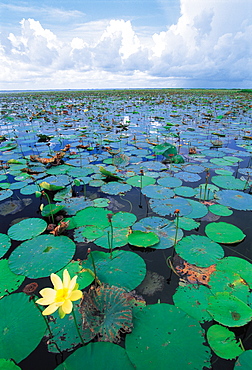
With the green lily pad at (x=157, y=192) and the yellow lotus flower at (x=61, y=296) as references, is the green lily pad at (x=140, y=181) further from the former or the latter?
the yellow lotus flower at (x=61, y=296)

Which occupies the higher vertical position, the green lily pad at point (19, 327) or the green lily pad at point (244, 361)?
the green lily pad at point (244, 361)

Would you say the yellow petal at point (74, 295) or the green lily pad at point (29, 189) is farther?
the green lily pad at point (29, 189)

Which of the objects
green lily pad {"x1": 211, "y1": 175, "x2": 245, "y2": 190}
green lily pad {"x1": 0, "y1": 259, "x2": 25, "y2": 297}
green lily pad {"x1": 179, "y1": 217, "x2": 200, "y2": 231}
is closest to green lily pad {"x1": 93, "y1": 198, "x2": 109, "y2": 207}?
A: green lily pad {"x1": 179, "y1": 217, "x2": 200, "y2": 231}

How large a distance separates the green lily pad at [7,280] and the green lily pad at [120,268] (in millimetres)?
647

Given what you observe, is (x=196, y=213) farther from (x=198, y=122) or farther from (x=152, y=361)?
(x=198, y=122)

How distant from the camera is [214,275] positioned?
1985 mm

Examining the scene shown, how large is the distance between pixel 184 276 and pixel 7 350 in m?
1.60

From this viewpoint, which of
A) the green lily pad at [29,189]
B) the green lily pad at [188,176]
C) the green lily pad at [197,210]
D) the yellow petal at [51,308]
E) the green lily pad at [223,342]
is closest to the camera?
the yellow petal at [51,308]

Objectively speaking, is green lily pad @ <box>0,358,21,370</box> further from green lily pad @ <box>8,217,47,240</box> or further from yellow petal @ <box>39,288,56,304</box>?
Result: green lily pad @ <box>8,217,47,240</box>

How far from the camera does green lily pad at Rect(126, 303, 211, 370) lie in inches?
52.1

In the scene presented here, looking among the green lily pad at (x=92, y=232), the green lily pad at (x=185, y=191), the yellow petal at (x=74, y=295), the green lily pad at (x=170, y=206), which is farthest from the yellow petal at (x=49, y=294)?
the green lily pad at (x=185, y=191)

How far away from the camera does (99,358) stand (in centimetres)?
130

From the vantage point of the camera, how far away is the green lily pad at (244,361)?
1.26 m

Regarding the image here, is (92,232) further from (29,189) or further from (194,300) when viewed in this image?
(29,189)
